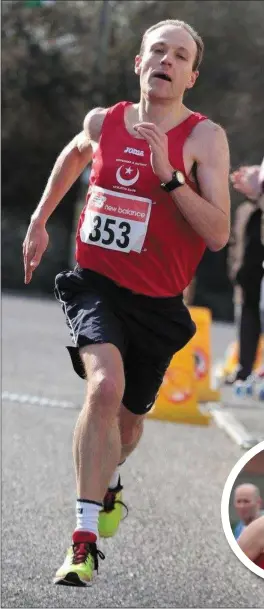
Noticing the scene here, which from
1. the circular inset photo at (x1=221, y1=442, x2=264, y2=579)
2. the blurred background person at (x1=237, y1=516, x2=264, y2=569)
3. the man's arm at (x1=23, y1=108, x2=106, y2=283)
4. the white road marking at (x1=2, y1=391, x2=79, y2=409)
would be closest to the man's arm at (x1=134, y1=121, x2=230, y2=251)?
the man's arm at (x1=23, y1=108, x2=106, y2=283)

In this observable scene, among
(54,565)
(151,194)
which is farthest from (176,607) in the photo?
(151,194)

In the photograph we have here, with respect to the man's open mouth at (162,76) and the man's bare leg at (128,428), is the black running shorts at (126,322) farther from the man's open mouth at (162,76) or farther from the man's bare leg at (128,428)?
the man's open mouth at (162,76)

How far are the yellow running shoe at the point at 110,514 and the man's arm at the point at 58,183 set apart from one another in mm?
1087

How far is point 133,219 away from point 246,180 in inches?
18.0

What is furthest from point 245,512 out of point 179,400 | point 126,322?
point 179,400

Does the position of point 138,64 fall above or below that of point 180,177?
above

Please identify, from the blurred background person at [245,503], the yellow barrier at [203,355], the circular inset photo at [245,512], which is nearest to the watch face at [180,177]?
the circular inset photo at [245,512]

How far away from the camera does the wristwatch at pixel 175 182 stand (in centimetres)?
430

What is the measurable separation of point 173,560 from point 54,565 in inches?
22.2

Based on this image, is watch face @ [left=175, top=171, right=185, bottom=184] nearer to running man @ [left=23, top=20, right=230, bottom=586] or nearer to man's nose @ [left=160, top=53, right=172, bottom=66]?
running man @ [left=23, top=20, right=230, bottom=586]

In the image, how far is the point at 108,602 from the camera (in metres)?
5.08

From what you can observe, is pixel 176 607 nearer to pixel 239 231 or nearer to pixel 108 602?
pixel 108 602

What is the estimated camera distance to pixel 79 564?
4.29m

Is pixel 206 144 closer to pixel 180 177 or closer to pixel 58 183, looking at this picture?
pixel 180 177
